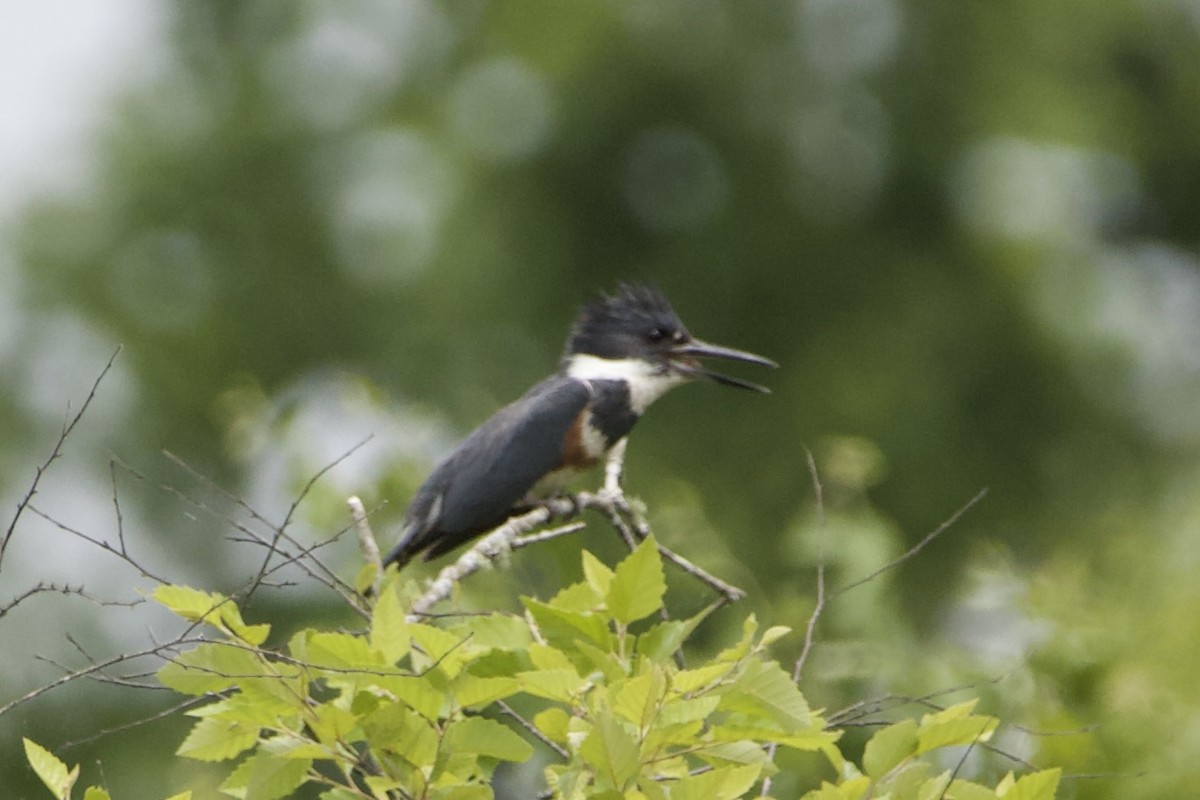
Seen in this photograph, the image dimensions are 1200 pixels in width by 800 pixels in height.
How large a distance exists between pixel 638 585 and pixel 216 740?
21.6 inches

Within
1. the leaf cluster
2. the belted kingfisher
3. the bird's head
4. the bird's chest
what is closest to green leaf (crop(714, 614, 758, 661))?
the leaf cluster

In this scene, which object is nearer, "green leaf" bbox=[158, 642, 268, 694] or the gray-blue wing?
"green leaf" bbox=[158, 642, 268, 694]

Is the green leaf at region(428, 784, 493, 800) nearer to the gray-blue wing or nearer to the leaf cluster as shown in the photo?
the leaf cluster

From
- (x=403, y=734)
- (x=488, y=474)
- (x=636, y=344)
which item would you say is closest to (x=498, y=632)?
(x=403, y=734)

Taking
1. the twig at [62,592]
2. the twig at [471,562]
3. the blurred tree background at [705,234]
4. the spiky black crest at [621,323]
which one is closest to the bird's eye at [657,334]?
the spiky black crest at [621,323]

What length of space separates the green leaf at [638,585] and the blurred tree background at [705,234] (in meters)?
11.7

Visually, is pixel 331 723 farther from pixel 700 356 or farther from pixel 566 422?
pixel 700 356

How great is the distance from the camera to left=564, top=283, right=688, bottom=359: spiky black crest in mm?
6305

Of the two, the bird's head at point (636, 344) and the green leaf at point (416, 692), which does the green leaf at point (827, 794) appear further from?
the bird's head at point (636, 344)

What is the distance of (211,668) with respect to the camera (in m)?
2.42

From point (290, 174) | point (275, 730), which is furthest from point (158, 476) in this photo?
point (275, 730)

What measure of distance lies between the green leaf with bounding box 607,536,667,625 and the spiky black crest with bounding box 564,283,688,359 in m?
3.84

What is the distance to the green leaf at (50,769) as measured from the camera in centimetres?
244

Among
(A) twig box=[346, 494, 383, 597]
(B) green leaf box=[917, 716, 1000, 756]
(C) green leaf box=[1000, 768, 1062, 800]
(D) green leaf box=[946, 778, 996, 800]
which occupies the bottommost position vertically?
(D) green leaf box=[946, 778, 996, 800]
